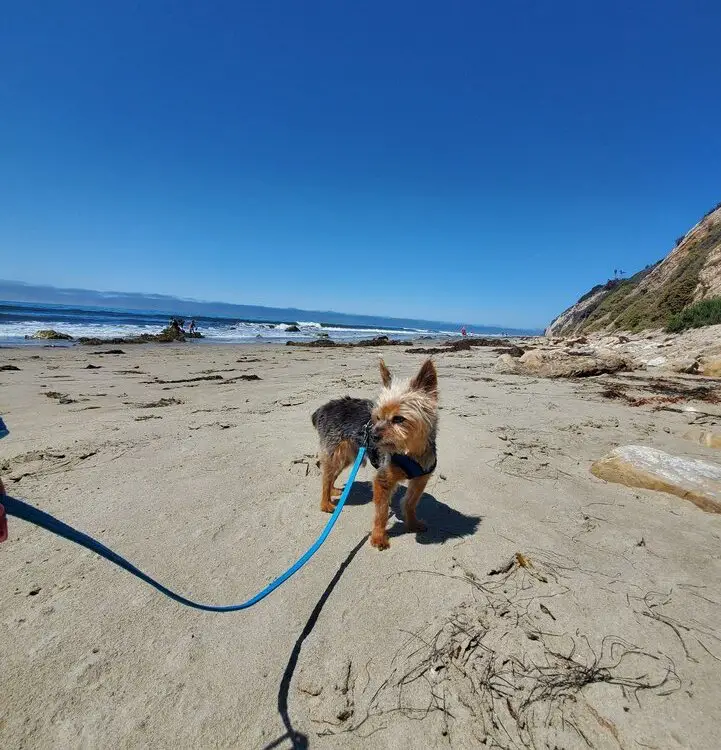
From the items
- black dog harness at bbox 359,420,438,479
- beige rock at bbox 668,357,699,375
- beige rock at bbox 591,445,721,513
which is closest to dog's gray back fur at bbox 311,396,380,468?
black dog harness at bbox 359,420,438,479

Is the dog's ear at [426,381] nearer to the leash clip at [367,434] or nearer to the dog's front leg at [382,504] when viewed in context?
the leash clip at [367,434]

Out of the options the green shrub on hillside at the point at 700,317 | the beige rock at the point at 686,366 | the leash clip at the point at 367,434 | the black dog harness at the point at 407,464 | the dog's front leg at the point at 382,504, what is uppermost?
the green shrub on hillside at the point at 700,317

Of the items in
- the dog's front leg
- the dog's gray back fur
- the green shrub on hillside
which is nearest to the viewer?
the dog's front leg

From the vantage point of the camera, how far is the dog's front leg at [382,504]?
3381 millimetres

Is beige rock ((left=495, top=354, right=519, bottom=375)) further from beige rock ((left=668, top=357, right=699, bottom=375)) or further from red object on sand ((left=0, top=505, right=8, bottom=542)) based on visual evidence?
red object on sand ((left=0, top=505, right=8, bottom=542))

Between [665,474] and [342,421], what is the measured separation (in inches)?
139

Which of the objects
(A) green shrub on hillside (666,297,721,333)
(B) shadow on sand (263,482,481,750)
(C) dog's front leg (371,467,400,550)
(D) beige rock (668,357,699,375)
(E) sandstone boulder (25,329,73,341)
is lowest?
(E) sandstone boulder (25,329,73,341)

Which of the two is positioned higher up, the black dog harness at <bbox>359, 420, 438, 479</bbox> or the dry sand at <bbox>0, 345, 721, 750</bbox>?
the black dog harness at <bbox>359, 420, 438, 479</bbox>

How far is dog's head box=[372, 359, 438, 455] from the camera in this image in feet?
11.6

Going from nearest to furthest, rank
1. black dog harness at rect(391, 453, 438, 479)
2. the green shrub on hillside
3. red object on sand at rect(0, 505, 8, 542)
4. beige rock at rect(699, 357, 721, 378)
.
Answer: red object on sand at rect(0, 505, 8, 542)
black dog harness at rect(391, 453, 438, 479)
beige rock at rect(699, 357, 721, 378)
the green shrub on hillside

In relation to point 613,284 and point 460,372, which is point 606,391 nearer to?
point 460,372

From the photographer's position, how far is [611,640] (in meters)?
2.27

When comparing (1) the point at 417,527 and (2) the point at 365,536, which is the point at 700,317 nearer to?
(1) the point at 417,527

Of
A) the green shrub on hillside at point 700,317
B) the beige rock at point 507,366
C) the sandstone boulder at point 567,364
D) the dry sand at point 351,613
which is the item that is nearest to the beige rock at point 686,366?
the sandstone boulder at point 567,364
